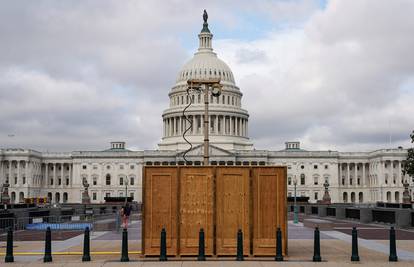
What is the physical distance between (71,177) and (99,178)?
9.08m

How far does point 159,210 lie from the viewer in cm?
2403

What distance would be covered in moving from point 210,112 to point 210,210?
144m

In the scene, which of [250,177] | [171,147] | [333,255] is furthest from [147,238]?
[171,147]

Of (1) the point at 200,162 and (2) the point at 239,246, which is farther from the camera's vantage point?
(1) the point at 200,162

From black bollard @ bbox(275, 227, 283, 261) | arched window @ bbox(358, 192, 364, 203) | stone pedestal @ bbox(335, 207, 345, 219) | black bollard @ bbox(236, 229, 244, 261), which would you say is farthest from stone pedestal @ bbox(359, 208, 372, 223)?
arched window @ bbox(358, 192, 364, 203)

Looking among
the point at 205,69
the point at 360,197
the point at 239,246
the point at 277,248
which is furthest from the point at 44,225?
the point at 360,197

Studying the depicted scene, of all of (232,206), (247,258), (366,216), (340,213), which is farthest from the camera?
(340,213)

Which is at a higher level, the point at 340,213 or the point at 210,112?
the point at 210,112

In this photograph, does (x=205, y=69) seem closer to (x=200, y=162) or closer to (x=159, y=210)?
(x=200, y=162)

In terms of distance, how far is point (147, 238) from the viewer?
24.0 metres

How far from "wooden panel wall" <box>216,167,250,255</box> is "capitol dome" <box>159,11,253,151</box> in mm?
139282

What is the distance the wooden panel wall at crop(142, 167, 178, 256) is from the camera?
78.5ft

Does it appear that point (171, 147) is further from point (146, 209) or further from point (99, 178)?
point (146, 209)

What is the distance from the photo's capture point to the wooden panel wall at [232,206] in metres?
24.0
